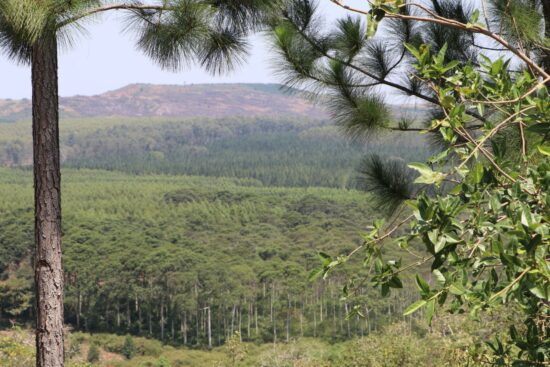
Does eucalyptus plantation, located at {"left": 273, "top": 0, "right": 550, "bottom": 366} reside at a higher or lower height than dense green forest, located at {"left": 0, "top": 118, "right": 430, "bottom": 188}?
higher

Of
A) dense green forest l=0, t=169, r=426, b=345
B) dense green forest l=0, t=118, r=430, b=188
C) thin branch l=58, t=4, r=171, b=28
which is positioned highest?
thin branch l=58, t=4, r=171, b=28

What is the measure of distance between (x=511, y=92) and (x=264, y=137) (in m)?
151

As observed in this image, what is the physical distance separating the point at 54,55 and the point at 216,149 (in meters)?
139

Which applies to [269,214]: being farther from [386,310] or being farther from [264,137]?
[264,137]

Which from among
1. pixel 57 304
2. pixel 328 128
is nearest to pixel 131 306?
pixel 57 304

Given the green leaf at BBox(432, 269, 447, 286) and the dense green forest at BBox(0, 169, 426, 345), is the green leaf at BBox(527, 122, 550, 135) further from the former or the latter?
the dense green forest at BBox(0, 169, 426, 345)

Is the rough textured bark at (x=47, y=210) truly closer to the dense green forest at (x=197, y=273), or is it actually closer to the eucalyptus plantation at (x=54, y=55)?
the eucalyptus plantation at (x=54, y=55)

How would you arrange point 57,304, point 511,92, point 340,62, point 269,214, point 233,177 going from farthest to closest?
1. point 233,177
2. point 269,214
3. point 340,62
4. point 57,304
5. point 511,92

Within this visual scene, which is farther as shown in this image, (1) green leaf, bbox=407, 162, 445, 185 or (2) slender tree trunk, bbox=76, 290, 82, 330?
(2) slender tree trunk, bbox=76, 290, 82, 330

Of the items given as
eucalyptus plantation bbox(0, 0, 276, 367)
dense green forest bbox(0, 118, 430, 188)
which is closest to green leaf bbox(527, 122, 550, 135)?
eucalyptus plantation bbox(0, 0, 276, 367)

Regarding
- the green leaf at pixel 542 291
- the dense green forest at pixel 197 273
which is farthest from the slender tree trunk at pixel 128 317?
the green leaf at pixel 542 291

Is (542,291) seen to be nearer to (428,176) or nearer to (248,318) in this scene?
(428,176)

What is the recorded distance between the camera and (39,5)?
3.25 m

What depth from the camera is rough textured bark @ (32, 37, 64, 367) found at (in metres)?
3.67
